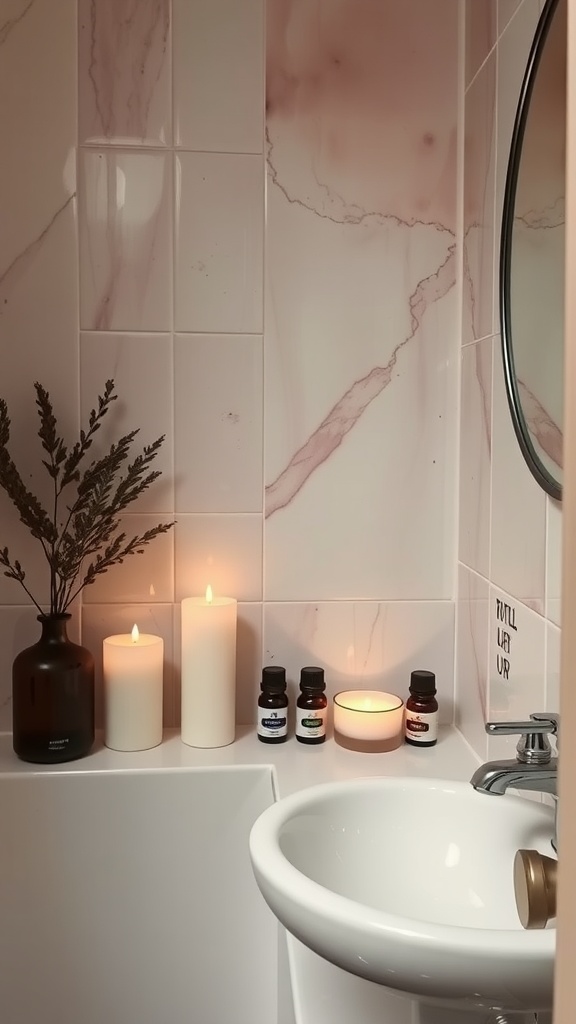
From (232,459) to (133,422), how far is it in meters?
0.14

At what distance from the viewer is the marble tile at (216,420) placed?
115 centimetres

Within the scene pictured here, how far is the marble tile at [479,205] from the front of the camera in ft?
3.36

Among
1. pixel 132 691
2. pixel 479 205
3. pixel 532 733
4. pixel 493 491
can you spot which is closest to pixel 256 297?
pixel 479 205

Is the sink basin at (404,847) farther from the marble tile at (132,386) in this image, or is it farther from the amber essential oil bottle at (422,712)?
the marble tile at (132,386)

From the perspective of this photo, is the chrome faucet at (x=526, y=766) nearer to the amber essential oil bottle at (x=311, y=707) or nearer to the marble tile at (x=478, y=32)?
the amber essential oil bottle at (x=311, y=707)

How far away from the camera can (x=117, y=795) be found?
1.04 m

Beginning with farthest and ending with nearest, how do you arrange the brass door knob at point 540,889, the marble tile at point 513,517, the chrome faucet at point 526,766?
1. the marble tile at point 513,517
2. the chrome faucet at point 526,766
3. the brass door knob at point 540,889

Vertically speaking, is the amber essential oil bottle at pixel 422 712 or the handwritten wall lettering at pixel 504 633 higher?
the handwritten wall lettering at pixel 504 633

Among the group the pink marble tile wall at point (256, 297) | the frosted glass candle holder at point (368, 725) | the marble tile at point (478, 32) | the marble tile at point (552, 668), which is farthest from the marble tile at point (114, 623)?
the marble tile at point (478, 32)

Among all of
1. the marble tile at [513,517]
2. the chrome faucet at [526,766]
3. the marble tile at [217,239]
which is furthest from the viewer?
the marble tile at [217,239]

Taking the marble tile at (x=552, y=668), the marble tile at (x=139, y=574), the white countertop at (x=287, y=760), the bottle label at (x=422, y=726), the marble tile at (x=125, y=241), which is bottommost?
the white countertop at (x=287, y=760)

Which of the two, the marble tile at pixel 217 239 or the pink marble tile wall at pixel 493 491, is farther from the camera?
the marble tile at pixel 217 239

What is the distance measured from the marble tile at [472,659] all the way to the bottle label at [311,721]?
0.62 ft

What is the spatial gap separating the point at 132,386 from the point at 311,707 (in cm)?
48
